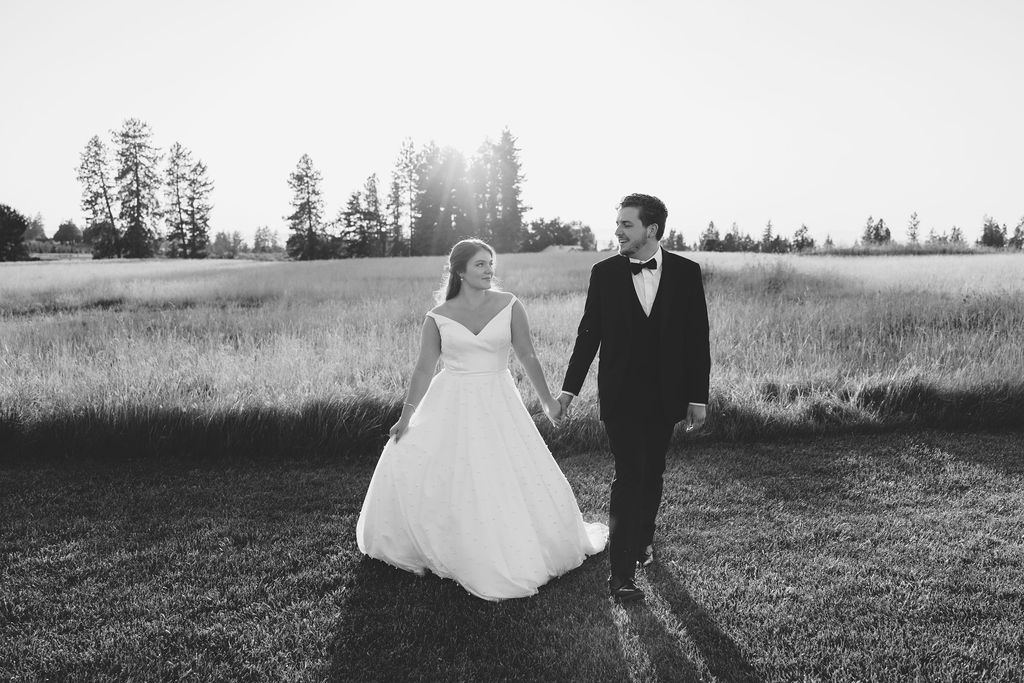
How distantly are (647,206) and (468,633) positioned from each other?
2568mm

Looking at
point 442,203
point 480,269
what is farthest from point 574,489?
point 442,203

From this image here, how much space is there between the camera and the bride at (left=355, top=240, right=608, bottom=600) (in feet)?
13.2

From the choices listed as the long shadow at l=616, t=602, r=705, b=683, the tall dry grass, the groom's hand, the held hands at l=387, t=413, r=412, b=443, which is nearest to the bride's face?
the held hands at l=387, t=413, r=412, b=443

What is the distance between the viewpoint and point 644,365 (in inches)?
150

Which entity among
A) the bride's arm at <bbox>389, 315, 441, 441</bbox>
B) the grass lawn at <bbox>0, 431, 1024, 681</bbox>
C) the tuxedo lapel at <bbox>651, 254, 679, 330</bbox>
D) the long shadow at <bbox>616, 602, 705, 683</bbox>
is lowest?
the long shadow at <bbox>616, 602, 705, 683</bbox>

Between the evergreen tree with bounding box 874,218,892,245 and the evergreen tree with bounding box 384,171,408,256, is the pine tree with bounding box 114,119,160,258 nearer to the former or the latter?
the evergreen tree with bounding box 384,171,408,256

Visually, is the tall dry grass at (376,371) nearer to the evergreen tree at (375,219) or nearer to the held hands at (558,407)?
the held hands at (558,407)

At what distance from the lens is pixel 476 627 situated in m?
3.67

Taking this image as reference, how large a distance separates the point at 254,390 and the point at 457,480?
4238mm

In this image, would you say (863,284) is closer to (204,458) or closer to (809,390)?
(809,390)

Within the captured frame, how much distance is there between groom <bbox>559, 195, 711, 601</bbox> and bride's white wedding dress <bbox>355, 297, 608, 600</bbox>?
0.48 m

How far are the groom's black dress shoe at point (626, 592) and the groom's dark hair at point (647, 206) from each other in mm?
2065

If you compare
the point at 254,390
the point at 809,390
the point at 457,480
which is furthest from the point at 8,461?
the point at 809,390

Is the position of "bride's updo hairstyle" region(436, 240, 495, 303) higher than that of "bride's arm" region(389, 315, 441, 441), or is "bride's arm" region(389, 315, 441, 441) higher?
"bride's updo hairstyle" region(436, 240, 495, 303)
